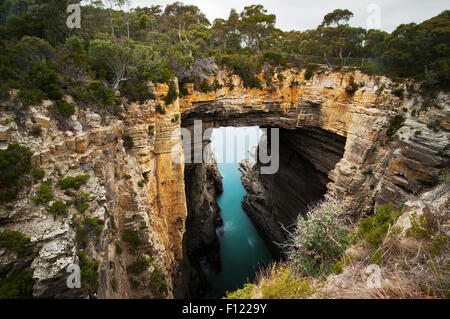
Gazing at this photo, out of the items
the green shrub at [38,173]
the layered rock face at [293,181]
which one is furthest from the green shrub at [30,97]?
the layered rock face at [293,181]

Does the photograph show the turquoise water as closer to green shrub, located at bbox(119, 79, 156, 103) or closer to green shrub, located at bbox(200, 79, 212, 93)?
green shrub, located at bbox(119, 79, 156, 103)

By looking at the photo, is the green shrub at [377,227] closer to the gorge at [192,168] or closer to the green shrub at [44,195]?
the gorge at [192,168]

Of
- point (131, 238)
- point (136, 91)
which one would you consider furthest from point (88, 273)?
point (136, 91)

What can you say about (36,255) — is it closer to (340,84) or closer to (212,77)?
(212,77)

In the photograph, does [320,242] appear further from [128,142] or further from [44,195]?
[128,142]

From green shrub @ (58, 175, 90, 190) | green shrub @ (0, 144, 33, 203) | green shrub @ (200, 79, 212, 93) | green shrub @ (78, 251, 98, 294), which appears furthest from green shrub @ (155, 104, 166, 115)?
green shrub @ (78, 251, 98, 294)
